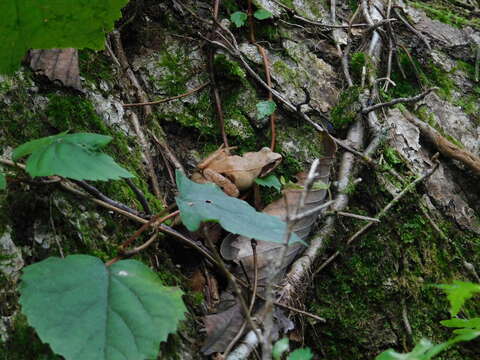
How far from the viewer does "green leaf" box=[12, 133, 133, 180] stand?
3.82 ft

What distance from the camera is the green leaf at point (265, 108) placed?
2.44m

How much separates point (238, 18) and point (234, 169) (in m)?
1.20

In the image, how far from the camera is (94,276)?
1163 mm

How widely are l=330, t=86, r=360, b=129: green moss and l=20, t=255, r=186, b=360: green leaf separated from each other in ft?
5.61

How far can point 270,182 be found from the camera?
2.09 metres

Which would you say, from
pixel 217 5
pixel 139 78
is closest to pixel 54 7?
pixel 139 78

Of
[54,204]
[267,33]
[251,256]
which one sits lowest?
[251,256]

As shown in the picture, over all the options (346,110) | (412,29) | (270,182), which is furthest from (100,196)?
(412,29)

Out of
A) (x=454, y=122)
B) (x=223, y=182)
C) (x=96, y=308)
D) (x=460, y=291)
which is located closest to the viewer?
(x=96, y=308)

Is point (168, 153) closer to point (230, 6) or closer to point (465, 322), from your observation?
point (230, 6)

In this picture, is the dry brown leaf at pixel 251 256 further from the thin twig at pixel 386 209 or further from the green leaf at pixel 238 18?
the green leaf at pixel 238 18

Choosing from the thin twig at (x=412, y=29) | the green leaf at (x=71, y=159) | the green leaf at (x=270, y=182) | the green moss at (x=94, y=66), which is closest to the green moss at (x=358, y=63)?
the thin twig at (x=412, y=29)

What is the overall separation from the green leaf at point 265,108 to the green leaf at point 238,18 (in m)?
0.63

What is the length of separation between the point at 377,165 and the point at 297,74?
2.73ft
